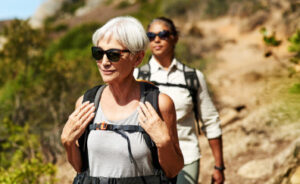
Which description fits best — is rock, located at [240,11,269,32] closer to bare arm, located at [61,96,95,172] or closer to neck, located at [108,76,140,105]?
neck, located at [108,76,140,105]

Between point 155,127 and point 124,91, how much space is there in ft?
1.05

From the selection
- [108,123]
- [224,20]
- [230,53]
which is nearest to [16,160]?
[108,123]

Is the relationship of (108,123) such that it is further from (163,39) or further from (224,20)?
(224,20)

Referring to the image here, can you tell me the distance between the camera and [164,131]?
58.0 inches

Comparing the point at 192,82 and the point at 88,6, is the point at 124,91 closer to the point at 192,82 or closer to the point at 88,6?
the point at 192,82

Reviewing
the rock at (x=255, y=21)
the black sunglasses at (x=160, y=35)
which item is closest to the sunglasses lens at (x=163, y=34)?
the black sunglasses at (x=160, y=35)

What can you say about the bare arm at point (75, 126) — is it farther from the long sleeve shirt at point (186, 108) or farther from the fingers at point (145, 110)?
the long sleeve shirt at point (186, 108)

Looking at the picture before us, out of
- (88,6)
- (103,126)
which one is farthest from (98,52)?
(88,6)

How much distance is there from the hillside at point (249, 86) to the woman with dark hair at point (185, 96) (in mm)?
452

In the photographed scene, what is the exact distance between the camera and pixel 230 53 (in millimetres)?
13719

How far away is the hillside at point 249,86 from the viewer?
214 centimetres

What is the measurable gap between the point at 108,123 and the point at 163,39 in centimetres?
124

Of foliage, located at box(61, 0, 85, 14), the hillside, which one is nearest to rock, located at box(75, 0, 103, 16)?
foliage, located at box(61, 0, 85, 14)

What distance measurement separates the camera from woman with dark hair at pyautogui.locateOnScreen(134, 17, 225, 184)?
7.69 feet
